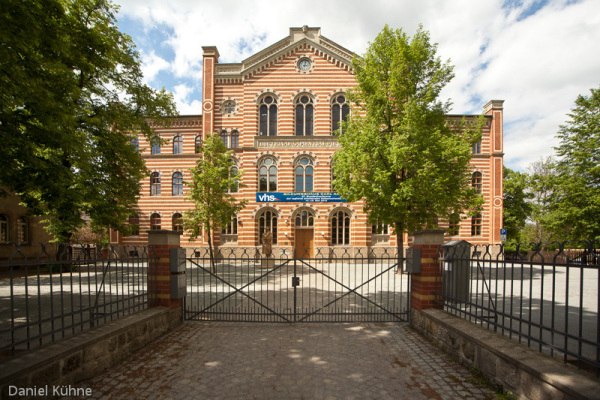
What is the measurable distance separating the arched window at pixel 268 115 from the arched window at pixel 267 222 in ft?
20.9

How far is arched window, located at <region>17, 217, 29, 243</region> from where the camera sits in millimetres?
19156

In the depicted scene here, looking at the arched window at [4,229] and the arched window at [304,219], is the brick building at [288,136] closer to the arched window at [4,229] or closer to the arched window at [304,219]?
the arched window at [304,219]

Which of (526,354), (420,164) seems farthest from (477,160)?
(526,354)

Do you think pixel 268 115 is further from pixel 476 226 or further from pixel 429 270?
pixel 476 226

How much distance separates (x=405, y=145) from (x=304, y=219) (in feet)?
36.7

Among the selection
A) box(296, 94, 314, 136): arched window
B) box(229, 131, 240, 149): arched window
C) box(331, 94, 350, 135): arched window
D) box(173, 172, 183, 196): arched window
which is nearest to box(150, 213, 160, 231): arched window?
box(173, 172, 183, 196): arched window

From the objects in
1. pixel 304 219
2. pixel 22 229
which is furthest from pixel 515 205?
pixel 22 229

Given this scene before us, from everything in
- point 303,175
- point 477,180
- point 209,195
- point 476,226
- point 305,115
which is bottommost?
point 476,226

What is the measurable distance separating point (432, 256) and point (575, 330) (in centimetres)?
355

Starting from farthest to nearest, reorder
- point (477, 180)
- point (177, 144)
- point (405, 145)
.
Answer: point (477, 180) < point (177, 144) < point (405, 145)

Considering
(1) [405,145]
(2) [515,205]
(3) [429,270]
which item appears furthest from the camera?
(2) [515,205]

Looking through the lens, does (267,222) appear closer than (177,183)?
Yes

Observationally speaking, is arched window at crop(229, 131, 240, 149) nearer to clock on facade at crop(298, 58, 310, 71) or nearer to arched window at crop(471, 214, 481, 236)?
clock on facade at crop(298, 58, 310, 71)

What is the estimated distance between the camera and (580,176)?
21.0m
